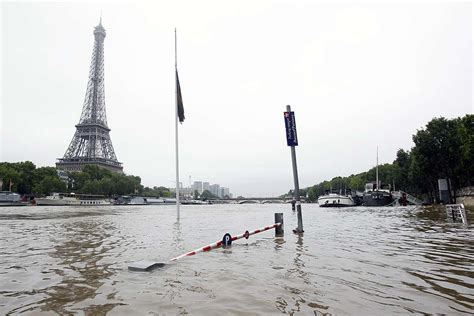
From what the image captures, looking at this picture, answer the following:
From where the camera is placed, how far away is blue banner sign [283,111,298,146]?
48.5 ft

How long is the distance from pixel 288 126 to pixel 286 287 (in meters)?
10.0

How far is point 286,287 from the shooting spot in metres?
5.69

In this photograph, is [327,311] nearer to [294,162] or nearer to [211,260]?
[211,260]

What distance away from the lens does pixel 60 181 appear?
116812 millimetres

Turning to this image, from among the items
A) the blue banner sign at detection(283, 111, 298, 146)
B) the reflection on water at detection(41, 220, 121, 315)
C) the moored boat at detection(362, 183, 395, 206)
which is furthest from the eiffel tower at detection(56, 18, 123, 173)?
the reflection on water at detection(41, 220, 121, 315)

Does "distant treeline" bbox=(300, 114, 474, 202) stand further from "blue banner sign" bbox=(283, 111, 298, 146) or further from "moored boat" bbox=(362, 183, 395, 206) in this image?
"blue banner sign" bbox=(283, 111, 298, 146)

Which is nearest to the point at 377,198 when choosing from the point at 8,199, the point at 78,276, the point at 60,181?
the point at 78,276

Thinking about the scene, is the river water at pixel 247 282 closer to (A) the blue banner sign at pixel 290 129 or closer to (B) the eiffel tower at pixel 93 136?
(A) the blue banner sign at pixel 290 129

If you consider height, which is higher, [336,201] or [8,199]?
[8,199]

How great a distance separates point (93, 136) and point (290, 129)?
479 feet

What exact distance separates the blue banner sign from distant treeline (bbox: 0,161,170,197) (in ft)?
350

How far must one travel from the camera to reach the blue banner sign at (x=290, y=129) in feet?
48.5

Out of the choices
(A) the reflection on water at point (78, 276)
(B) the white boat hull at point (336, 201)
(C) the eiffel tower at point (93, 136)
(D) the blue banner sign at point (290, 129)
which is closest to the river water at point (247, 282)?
(A) the reflection on water at point (78, 276)

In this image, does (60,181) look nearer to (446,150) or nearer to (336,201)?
(336,201)
